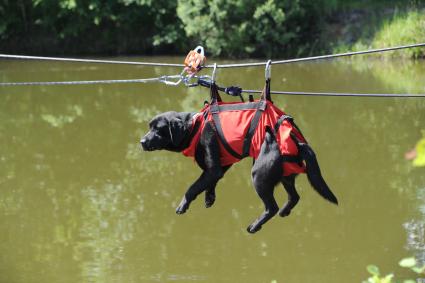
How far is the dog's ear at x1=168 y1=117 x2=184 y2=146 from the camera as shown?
4250 mm

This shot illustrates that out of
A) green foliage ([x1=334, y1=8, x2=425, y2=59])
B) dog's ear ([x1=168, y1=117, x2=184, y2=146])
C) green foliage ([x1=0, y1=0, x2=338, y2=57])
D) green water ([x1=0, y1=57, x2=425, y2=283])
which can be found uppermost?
green foliage ([x1=0, y1=0, x2=338, y2=57])

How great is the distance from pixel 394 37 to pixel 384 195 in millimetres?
10742

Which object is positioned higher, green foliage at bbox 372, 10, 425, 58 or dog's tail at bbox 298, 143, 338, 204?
green foliage at bbox 372, 10, 425, 58

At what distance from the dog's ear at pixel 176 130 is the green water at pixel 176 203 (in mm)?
1985

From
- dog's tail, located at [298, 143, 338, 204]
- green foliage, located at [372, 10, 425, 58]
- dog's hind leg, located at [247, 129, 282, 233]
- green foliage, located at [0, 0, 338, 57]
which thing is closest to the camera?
dog's hind leg, located at [247, 129, 282, 233]

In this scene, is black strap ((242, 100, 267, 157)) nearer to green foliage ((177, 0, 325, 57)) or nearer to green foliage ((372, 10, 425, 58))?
green foliage ((372, 10, 425, 58))

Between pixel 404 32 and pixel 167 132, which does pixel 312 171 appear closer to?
pixel 167 132

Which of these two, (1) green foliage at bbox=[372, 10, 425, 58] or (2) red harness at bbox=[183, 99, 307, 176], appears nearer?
(2) red harness at bbox=[183, 99, 307, 176]

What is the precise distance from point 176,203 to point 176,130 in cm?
352

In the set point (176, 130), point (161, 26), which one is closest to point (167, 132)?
point (176, 130)

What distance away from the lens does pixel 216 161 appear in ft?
13.9

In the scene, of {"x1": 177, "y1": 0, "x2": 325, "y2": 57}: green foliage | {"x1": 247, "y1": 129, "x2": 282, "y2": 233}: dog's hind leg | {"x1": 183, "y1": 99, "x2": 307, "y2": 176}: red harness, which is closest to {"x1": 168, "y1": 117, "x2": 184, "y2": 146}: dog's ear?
{"x1": 183, "y1": 99, "x2": 307, "y2": 176}: red harness

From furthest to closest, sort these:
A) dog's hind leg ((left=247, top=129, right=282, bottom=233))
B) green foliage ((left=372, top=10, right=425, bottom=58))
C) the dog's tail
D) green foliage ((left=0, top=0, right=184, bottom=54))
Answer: green foliage ((left=0, top=0, right=184, bottom=54)), green foliage ((left=372, top=10, right=425, bottom=58)), the dog's tail, dog's hind leg ((left=247, top=129, right=282, bottom=233))

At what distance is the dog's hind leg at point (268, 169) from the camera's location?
13.3 feet
